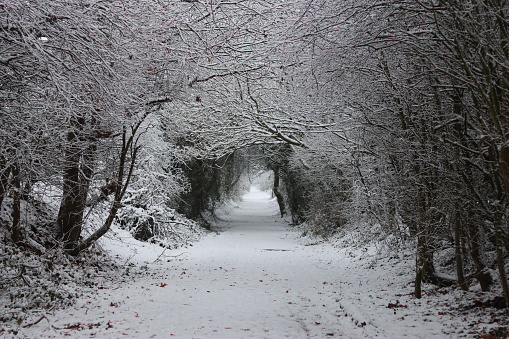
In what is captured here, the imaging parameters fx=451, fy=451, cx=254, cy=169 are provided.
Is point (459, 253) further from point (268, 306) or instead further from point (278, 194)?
point (278, 194)

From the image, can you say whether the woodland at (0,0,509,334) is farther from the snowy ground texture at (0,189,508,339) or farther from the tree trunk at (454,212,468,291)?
the snowy ground texture at (0,189,508,339)

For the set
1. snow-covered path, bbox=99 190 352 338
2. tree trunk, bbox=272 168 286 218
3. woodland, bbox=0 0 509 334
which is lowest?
snow-covered path, bbox=99 190 352 338

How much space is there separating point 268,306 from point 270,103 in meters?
9.73

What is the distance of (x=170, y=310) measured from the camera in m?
6.93

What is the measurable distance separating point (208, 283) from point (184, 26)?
17.0ft

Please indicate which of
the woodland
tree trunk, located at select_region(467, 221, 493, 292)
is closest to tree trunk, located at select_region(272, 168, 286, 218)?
the woodland

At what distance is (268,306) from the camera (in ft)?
23.7

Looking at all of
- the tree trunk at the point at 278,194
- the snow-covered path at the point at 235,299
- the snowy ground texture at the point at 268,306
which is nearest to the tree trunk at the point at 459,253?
the snowy ground texture at the point at 268,306

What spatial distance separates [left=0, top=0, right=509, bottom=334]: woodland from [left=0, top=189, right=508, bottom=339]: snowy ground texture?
1.94 feet

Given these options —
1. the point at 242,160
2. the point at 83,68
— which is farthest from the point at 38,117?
the point at 242,160

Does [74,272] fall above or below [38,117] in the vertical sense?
below

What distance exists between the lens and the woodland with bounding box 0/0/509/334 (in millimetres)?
5012

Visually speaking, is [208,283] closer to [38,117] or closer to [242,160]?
[38,117]

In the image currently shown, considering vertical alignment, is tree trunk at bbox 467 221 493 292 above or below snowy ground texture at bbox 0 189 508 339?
above
